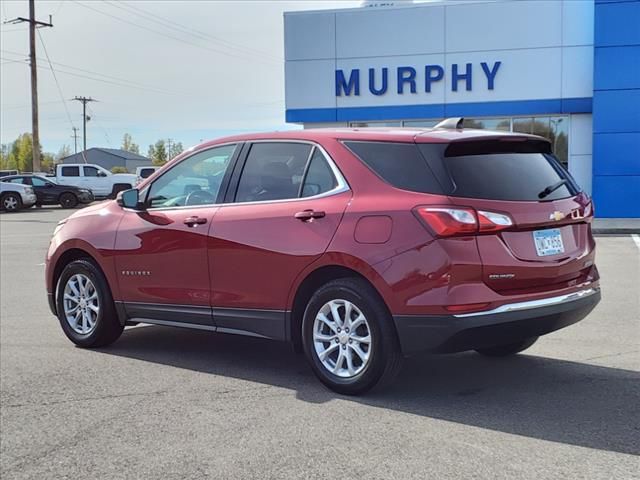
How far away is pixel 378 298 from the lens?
4.70 meters

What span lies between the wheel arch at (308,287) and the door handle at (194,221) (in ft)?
3.43

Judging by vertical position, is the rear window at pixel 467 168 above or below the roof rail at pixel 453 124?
below

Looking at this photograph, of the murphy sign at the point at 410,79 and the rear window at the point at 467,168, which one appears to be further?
the murphy sign at the point at 410,79

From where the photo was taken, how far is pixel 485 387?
5.11 meters

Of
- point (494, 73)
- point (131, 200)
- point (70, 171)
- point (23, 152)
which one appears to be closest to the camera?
point (131, 200)

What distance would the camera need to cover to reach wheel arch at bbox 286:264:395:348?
16.0 ft

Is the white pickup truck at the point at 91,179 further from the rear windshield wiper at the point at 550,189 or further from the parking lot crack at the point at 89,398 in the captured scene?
the rear windshield wiper at the point at 550,189

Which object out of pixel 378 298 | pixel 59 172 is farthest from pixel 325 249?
pixel 59 172

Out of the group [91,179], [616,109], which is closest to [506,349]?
[616,109]

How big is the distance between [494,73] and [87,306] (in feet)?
57.2

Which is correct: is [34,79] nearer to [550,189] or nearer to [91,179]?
[91,179]

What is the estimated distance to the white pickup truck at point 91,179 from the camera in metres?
36.4

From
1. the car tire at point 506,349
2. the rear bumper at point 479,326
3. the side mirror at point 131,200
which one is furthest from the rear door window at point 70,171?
the rear bumper at point 479,326

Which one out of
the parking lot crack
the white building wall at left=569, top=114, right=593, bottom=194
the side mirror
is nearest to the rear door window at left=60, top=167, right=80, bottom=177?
the white building wall at left=569, top=114, right=593, bottom=194
